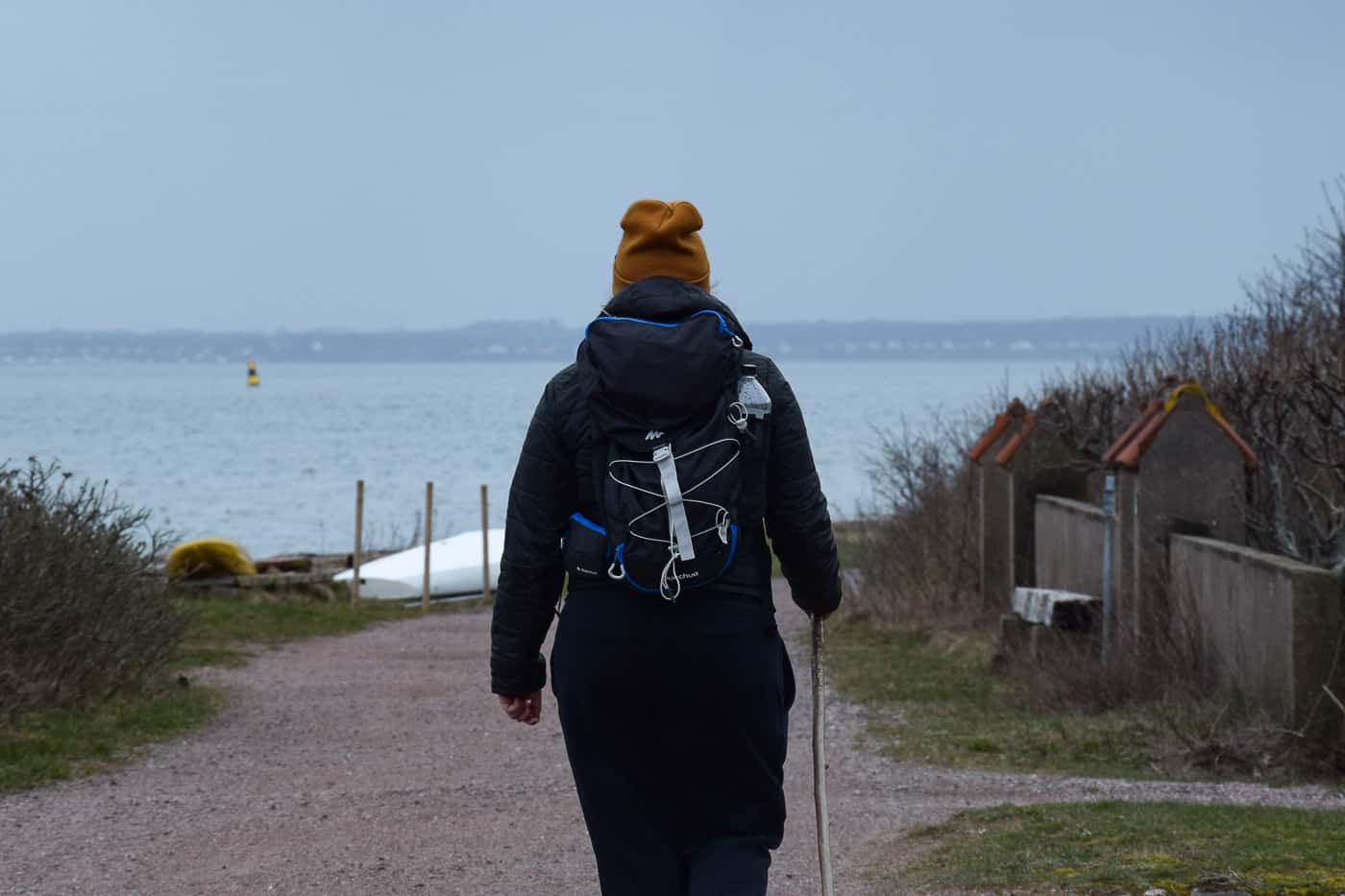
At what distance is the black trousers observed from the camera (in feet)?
13.6

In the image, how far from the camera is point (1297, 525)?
38.7ft

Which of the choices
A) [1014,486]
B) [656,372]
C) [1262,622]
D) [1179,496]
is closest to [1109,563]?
[1179,496]

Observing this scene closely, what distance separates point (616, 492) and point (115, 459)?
2738 inches

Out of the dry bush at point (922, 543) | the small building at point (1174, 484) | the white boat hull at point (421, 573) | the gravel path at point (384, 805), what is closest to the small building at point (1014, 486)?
the dry bush at point (922, 543)

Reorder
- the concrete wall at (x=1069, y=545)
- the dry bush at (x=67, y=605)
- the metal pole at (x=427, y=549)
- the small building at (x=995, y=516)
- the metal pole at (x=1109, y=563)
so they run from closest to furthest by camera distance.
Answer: the dry bush at (x=67, y=605), the metal pole at (x=1109, y=563), the concrete wall at (x=1069, y=545), the small building at (x=995, y=516), the metal pole at (x=427, y=549)

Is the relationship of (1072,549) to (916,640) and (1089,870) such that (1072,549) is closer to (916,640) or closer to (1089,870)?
(916,640)

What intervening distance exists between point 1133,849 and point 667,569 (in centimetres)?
336

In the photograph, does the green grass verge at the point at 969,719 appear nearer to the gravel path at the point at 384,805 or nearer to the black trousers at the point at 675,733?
the gravel path at the point at 384,805

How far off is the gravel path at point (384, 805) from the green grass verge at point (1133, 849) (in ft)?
1.15

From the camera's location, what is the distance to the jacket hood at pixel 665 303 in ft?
14.0

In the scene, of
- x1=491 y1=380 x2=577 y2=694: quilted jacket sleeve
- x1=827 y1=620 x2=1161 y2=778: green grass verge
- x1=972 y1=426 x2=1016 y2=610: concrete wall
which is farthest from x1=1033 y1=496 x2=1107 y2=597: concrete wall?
x1=491 y1=380 x2=577 y2=694: quilted jacket sleeve

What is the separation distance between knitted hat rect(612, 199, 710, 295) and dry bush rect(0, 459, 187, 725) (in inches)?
294

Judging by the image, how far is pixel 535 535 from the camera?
4254mm

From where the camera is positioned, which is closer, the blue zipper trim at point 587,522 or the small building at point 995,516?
the blue zipper trim at point 587,522
